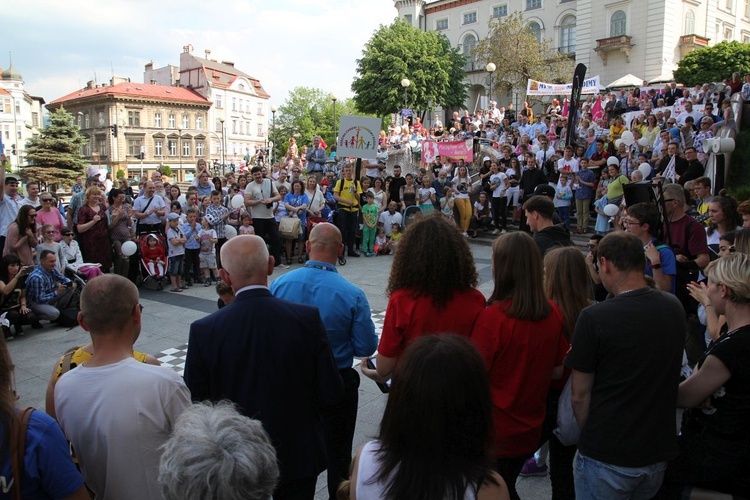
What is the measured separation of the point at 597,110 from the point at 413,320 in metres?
20.3

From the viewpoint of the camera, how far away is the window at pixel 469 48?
56.1m

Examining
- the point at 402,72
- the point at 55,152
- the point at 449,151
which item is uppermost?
the point at 402,72

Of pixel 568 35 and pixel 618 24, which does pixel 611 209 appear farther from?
pixel 568 35

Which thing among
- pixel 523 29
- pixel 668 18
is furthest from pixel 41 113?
pixel 668 18

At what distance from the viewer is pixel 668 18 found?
3956cm

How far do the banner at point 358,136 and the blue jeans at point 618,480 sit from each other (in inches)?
404

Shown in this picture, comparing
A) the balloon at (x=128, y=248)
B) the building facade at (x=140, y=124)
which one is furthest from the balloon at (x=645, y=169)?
the building facade at (x=140, y=124)

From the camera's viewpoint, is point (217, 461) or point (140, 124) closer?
point (217, 461)

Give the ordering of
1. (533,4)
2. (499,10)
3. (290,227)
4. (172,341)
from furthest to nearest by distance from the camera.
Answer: (499,10), (533,4), (290,227), (172,341)

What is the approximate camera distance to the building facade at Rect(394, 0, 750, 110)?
40.0 meters

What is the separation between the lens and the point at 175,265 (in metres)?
9.98

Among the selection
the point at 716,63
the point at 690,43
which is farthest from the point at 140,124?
the point at 716,63

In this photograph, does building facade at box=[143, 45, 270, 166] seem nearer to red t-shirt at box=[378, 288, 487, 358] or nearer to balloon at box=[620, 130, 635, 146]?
balloon at box=[620, 130, 635, 146]

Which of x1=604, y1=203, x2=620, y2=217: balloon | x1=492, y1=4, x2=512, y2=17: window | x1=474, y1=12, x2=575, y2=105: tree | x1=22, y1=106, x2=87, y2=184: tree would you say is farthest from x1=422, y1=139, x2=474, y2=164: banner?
x1=492, y1=4, x2=512, y2=17: window
